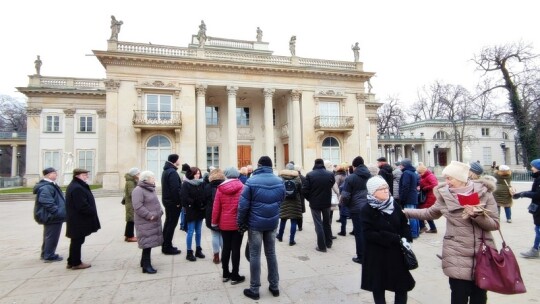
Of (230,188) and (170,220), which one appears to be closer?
(230,188)

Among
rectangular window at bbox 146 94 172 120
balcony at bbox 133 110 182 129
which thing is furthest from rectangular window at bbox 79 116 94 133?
rectangular window at bbox 146 94 172 120

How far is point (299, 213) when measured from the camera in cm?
683

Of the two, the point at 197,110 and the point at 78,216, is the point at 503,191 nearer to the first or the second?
the point at 78,216

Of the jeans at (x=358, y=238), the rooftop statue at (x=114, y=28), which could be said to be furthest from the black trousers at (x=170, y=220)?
the rooftop statue at (x=114, y=28)

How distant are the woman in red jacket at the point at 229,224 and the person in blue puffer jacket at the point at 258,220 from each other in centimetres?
42

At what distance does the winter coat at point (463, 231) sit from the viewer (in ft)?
8.66

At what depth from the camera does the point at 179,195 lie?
601 centimetres

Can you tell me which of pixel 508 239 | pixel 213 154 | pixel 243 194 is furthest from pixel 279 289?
pixel 213 154

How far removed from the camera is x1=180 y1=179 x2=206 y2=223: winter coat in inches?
229

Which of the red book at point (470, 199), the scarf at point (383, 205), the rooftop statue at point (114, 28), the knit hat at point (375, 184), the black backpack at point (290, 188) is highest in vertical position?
the rooftop statue at point (114, 28)

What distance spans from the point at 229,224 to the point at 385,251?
7.59 ft

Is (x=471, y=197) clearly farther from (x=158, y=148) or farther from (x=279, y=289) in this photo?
(x=158, y=148)

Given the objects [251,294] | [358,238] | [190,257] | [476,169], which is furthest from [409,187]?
[190,257]

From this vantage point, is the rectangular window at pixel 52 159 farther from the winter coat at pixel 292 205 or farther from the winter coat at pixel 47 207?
the winter coat at pixel 292 205
